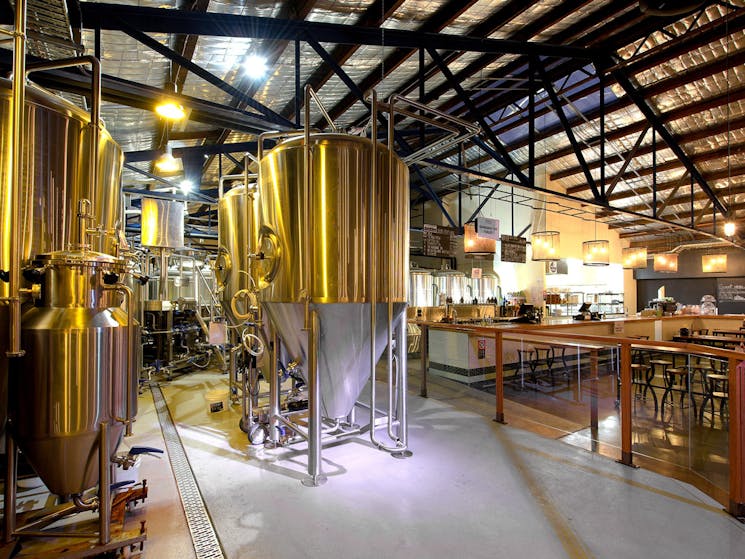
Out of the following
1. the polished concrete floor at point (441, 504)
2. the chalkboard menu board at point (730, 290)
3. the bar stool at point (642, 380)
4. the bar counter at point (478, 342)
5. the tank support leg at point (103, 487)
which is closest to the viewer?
the tank support leg at point (103, 487)

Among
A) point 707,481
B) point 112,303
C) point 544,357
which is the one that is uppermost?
point 112,303

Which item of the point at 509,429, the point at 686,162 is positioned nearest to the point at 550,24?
the point at 509,429

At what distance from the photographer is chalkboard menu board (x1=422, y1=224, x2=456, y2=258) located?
8750mm

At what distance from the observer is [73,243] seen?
227cm

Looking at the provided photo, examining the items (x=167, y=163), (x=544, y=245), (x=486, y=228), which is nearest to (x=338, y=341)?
(x=167, y=163)

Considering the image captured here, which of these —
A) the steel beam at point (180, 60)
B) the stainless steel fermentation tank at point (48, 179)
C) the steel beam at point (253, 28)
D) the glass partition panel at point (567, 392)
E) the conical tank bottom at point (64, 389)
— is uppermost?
the steel beam at point (253, 28)

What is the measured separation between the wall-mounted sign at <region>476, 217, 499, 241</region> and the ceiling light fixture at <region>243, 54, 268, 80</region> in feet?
17.0

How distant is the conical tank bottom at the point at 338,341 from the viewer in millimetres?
3062

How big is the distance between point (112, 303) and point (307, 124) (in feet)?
6.00

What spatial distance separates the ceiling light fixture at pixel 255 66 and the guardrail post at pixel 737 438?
5230 mm

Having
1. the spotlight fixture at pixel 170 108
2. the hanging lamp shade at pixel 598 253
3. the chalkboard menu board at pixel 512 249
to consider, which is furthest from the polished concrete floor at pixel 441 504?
the chalkboard menu board at pixel 512 249

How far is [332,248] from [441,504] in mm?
1964

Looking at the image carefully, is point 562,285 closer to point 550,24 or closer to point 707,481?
point 550,24

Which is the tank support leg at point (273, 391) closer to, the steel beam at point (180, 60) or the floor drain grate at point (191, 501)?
the floor drain grate at point (191, 501)
